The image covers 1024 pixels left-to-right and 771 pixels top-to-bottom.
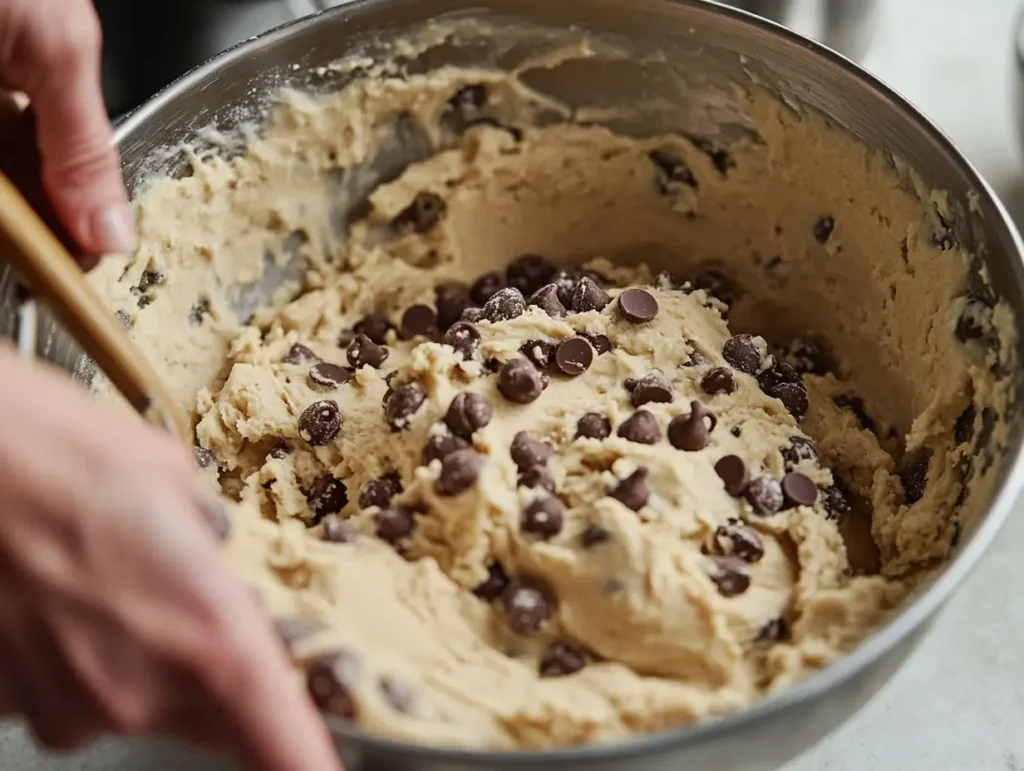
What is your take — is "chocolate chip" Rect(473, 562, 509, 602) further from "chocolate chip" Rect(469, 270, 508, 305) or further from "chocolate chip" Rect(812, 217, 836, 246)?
"chocolate chip" Rect(812, 217, 836, 246)

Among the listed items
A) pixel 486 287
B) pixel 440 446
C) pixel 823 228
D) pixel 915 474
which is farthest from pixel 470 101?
pixel 915 474

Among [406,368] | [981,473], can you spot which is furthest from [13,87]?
[981,473]

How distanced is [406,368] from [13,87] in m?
0.64

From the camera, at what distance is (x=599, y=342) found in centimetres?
159

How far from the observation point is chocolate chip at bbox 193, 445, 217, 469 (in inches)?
62.7

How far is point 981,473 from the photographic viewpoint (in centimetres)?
132

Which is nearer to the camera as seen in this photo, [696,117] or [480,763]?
[480,763]

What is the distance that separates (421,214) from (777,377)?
72 cm

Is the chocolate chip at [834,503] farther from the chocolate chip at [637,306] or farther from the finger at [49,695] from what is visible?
the finger at [49,695]

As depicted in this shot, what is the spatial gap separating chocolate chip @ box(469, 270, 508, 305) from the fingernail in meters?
0.65

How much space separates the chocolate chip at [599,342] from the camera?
1585mm

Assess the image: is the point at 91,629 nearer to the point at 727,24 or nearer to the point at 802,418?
the point at 802,418

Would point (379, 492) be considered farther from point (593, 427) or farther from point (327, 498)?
point (593, 427)

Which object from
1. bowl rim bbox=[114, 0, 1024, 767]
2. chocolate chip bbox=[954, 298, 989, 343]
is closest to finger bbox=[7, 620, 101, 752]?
bowl rim bbox=[114, 0, 1024, 767]
